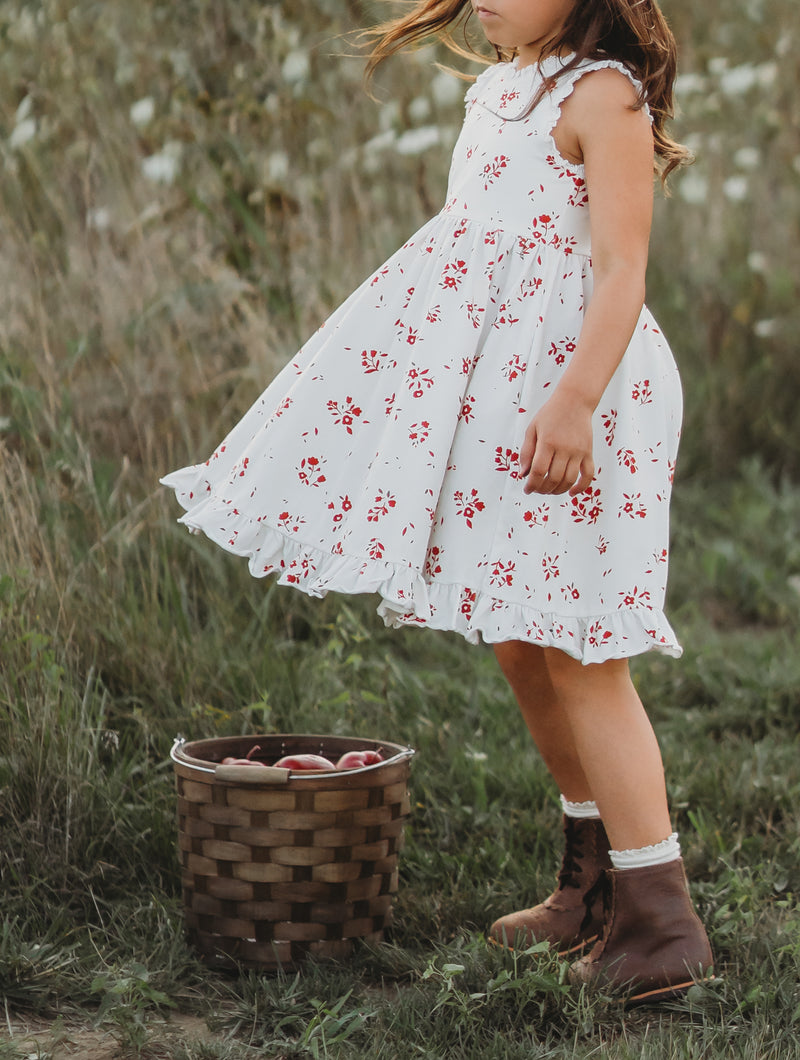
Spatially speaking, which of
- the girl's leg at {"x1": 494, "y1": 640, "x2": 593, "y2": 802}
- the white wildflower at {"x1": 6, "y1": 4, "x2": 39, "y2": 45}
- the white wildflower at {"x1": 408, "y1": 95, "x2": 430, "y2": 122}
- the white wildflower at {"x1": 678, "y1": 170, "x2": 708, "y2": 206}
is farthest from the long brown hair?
the white wildflower at {"x1": 678, "y1": 170, "x2": 708, "y2": 206}

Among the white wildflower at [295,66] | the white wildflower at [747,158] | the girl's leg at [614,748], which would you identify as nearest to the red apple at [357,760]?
the girl's leg at [614,748]

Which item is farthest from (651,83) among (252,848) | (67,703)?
(67,703)

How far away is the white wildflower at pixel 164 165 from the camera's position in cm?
344

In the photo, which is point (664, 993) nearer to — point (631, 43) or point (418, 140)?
point (631, 43)

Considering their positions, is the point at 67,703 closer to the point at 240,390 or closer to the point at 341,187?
the point at 240,390

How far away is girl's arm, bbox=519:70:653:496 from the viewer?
1.79 metres

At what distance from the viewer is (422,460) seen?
186cm

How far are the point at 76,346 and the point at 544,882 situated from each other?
1612 millimetres

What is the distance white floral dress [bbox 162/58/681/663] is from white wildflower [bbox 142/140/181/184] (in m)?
1.62

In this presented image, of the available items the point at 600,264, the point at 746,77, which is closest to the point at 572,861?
the point at 600,264

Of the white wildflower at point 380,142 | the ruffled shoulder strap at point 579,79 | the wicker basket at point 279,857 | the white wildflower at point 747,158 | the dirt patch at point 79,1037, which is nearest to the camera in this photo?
the dirt patch at point 79,1037

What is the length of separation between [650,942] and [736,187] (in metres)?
3.64

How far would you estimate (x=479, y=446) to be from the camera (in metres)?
1.89

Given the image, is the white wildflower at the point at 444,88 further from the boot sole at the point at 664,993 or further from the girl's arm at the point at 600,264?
the boot sole at the point at 664,993
